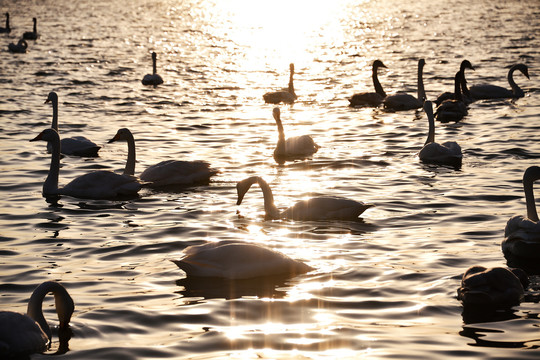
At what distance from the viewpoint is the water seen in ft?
30.3

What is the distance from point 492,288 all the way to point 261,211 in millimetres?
5991

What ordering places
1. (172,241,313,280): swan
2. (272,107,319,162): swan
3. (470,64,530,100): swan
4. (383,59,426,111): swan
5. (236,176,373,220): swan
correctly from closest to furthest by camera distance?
(172,241,313,280): swan → (236,176,373,220): swan → (272,107,319,162): swan → (383,59,426,111): swan → (470,64,530,100): swan

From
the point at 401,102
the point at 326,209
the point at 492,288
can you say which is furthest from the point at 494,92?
the point at 492,288

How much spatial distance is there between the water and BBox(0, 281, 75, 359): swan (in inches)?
14.8

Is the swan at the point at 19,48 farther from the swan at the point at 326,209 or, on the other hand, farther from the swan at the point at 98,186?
the swan at the point at 326,209

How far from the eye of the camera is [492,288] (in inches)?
381

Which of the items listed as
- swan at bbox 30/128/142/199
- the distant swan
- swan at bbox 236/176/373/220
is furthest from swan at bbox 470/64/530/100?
swan at bbox 236/176/373/220

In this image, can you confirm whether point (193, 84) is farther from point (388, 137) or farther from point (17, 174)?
point (17, 174)

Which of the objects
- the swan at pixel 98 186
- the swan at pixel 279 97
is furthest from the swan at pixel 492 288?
the swan at pixel 279 97

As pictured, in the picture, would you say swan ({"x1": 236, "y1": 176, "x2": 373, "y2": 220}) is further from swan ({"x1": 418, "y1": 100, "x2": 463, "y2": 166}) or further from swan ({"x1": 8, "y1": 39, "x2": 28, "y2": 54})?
swan ({"x1": 8, "y1": 39, "x2": 28, "y2": 54})

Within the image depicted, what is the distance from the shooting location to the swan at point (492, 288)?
9.66m

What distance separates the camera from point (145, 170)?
1725 cm

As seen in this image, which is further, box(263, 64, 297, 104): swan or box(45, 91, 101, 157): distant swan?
box(263, 64, 297, 104): swan

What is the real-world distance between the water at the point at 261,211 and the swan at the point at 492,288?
152 millimetres
